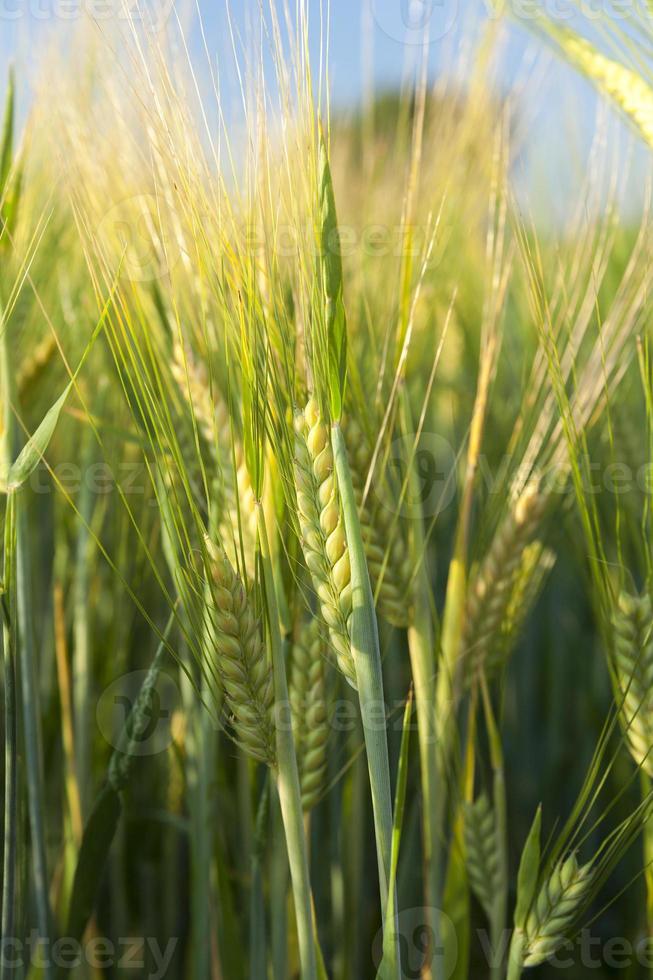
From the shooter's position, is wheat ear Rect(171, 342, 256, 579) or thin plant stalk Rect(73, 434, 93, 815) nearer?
wheat ear Rect(171, 342, 256, 579)

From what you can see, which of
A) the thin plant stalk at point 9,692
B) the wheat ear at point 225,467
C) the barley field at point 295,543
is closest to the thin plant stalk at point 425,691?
the barley field at point 295,543

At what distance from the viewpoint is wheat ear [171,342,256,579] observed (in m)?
0.53

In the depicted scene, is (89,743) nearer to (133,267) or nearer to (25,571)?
(25,571)

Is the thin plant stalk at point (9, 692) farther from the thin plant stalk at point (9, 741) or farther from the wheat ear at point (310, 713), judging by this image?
the wheat ear at point (310, 713)

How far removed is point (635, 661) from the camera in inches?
23.2

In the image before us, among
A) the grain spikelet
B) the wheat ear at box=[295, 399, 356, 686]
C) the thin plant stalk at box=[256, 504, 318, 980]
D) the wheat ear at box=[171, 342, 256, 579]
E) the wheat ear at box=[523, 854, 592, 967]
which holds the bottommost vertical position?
the wheat ear at box=[523, 854, 592, 967]

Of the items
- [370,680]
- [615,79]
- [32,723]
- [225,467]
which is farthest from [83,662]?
[615,79]

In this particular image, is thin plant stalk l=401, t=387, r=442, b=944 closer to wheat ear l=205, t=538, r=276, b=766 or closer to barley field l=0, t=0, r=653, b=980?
barley field l=0, t=0, r=653, b=980

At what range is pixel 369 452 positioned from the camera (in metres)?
0.58

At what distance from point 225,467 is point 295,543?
0.08 metres

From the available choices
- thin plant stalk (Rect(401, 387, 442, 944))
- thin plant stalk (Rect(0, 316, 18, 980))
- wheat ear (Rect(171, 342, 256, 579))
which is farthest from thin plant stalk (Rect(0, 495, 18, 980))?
thin plant stalk (Rect(401, 387, 442, 944))

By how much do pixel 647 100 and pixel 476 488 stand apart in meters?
0.36

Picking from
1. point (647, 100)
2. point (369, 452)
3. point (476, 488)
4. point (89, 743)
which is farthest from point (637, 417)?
point (89, 743)

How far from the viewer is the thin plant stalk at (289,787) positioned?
1.61 feet
